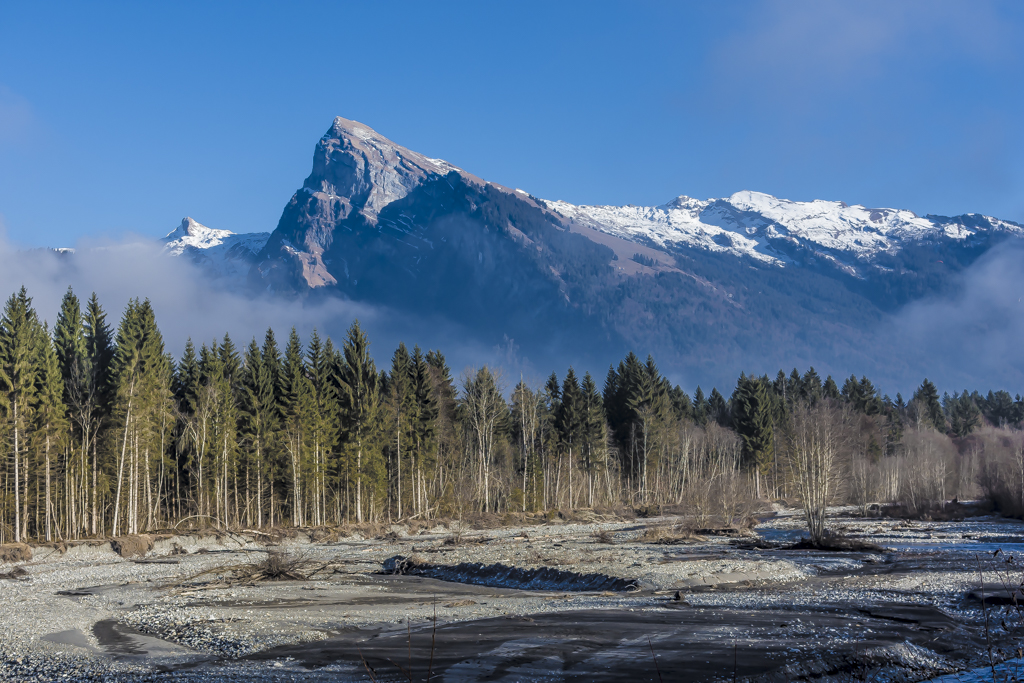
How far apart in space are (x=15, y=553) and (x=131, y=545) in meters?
6.22

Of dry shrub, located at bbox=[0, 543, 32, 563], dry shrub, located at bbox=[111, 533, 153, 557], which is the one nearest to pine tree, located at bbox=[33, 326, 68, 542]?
dry shrub, located at bbox=[111, 533, 153, 557]

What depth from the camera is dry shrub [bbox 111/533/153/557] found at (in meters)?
43.9

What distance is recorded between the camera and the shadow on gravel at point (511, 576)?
27219 millimetres

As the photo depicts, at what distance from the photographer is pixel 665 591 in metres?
24.7

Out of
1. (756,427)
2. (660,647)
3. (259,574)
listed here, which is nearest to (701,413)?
(756,427)

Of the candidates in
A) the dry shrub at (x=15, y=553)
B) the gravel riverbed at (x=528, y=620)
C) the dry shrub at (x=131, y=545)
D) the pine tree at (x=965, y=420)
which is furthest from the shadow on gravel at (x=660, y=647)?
the pine tree at (x=965, y=420)

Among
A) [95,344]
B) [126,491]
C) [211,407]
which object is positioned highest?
[95,344]

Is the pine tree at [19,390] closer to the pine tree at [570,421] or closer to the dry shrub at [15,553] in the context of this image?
the dry shrub at [15,553]

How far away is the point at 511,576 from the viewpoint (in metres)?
30.4

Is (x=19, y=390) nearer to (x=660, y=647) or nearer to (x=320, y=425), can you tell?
(x=320, y=425)

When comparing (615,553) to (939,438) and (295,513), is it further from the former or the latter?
(939,438)

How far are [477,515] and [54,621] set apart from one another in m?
46.2

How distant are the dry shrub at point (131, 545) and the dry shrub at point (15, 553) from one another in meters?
4.74

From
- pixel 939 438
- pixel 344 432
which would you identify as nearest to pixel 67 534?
pixel 344 432
